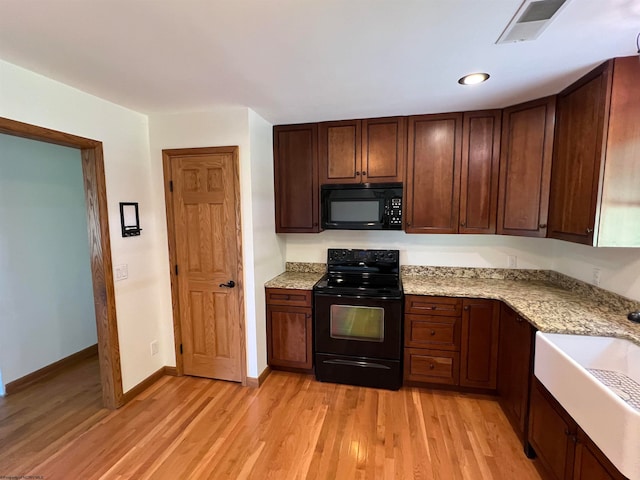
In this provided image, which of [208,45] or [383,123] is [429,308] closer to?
[383,123]

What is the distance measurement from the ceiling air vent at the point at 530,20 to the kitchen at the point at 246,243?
792mm

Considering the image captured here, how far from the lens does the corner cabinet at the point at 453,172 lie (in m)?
2.55

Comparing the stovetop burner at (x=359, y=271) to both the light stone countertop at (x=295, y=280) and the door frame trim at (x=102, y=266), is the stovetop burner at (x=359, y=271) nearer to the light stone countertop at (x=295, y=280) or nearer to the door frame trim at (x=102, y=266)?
the light stone countertop at (x=295, y=280)

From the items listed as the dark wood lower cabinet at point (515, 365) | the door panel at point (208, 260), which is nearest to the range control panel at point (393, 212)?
the dark wood lower cabinet at point (515, 365)

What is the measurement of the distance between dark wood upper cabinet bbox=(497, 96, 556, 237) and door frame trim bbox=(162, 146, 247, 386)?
2250mm

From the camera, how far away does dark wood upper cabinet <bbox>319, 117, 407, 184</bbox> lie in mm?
2705

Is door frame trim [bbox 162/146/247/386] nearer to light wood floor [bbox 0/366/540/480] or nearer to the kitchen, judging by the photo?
the kitchen

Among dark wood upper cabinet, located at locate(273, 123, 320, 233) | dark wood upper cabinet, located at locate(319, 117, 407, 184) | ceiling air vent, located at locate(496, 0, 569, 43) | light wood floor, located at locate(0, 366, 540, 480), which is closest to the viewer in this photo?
ceiling air vent, located at locate(496, 0, 569, 43)

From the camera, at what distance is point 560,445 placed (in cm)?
152

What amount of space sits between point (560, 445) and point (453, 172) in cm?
200

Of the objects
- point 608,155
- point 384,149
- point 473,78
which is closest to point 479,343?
point 608,155

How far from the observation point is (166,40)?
4.69ft

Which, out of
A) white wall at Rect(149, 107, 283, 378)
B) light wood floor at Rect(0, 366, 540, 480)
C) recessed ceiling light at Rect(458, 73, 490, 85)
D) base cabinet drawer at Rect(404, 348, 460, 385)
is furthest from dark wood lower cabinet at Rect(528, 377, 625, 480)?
white wall at Rect(149, 107, 283, 378)

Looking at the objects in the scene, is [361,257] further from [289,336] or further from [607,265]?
Answer: [607,265]
